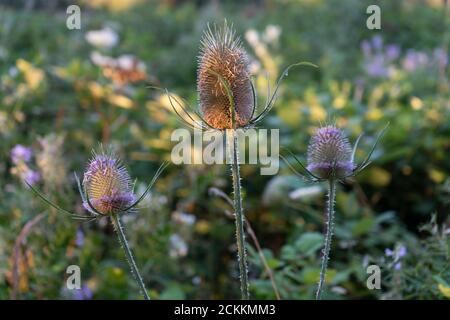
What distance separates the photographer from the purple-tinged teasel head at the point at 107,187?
1.61 meters

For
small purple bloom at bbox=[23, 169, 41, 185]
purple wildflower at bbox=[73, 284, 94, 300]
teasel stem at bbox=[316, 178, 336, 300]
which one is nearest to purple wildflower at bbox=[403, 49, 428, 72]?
small purple bloom at bbox=[23, 169, 41, 185]

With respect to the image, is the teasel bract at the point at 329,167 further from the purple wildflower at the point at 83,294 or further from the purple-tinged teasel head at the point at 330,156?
the purple wildflower at the point at 83,294

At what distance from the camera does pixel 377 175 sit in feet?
12.7

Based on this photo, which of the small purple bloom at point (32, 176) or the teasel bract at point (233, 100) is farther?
the small purple bloom at point (32, 176)

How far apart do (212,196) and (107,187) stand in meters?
2.05

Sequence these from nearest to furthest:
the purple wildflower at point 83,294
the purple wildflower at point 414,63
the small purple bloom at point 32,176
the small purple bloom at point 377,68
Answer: the purple wildflower at point 83,294, the small purple bloom at point 32,176, the small purple bloom at point 377,68, the purple wildflower at point 414,63

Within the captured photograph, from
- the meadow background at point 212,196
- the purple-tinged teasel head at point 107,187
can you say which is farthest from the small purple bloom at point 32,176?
the purple-tinged teasel head at point 107,187

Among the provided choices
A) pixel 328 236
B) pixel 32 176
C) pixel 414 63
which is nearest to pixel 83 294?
pixel 32 176

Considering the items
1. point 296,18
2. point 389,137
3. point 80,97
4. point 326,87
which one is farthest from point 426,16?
point 80,97

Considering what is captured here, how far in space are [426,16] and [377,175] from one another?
622 centimetres

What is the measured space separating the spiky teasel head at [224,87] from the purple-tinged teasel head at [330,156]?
0.22 metres

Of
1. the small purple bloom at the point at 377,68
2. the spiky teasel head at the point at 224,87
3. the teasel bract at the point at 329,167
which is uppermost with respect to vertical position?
the small purple bloom at the point at 377,68

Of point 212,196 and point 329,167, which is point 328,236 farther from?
point 212,196
